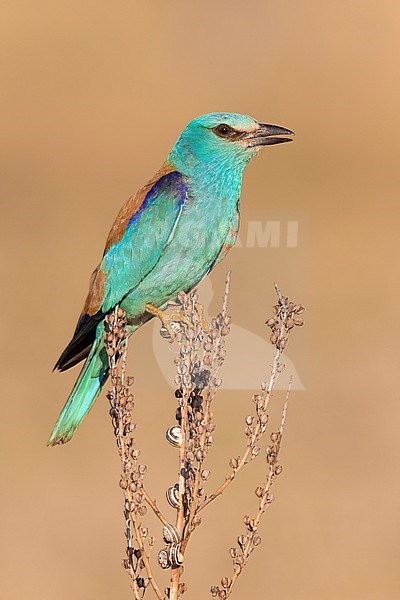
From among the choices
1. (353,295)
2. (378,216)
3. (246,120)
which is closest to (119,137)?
(378,216)

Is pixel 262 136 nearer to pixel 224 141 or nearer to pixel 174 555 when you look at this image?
pixel 224 141

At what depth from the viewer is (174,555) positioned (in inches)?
97.9

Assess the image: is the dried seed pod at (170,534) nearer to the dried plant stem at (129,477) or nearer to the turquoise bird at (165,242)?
the dried plant stem at (129,477)

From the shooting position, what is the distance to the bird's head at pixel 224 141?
378 cm

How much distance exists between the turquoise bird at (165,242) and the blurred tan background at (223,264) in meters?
0.66

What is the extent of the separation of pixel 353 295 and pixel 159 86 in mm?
4215

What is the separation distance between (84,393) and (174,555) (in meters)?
1.24

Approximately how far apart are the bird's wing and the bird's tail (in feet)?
0.14

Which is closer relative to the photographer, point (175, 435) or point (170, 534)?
point (170, 534)

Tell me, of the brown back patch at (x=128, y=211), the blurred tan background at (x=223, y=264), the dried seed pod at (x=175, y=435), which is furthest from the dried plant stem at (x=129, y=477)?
the blurred tan background at (x=223, y=264)

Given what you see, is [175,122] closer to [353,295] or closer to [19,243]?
[19,243]

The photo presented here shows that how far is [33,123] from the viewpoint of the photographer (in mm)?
11258

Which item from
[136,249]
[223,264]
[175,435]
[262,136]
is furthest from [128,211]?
[223,264]

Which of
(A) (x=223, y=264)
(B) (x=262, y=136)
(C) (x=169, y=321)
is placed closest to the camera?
(C) (x=169, y=321)
